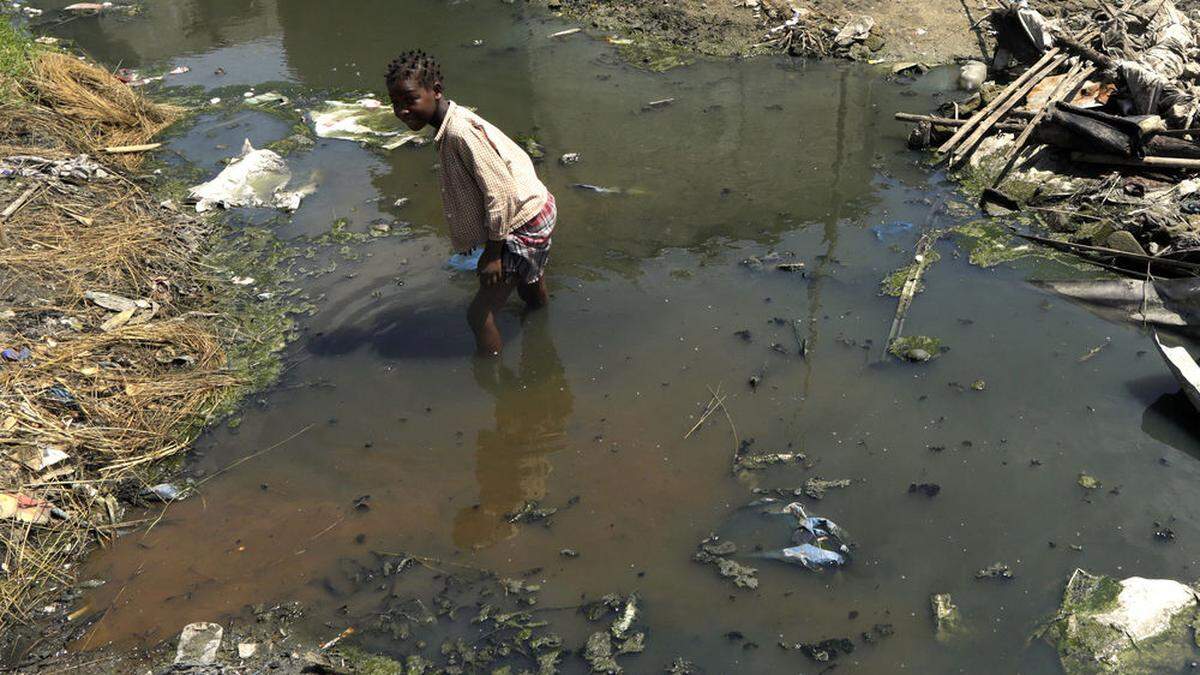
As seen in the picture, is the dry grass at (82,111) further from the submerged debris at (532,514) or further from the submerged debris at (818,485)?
the submerged debris at (818,485)

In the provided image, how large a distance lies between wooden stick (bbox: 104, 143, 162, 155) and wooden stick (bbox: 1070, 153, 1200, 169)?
6424 mm

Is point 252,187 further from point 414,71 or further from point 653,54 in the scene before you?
point 653,54

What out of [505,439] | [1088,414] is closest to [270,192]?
[505,439]

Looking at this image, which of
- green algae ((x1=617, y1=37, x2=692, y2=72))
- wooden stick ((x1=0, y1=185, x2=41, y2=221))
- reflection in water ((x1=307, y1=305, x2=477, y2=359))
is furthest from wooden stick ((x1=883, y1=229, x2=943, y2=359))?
wooden stick ((x1=0, y1=185, x2=41, y2=221))

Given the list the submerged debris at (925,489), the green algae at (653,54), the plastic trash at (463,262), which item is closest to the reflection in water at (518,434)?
the plastic trash at (463,262)

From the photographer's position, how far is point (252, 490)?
394 cm

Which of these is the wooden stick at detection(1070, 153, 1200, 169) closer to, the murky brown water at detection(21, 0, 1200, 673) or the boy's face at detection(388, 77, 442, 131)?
the murky brown water at detection(21, 0, 1200, 673)

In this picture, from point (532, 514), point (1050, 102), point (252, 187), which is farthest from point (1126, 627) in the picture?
point (252, 187)

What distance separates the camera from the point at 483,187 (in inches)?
153

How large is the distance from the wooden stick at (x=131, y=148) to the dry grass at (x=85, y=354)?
0.24m

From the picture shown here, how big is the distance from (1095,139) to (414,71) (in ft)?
13.9

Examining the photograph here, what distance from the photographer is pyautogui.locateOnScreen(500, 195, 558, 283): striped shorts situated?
4.12 metres

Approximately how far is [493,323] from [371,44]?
534 centimetres

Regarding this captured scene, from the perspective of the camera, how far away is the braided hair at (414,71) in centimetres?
364
